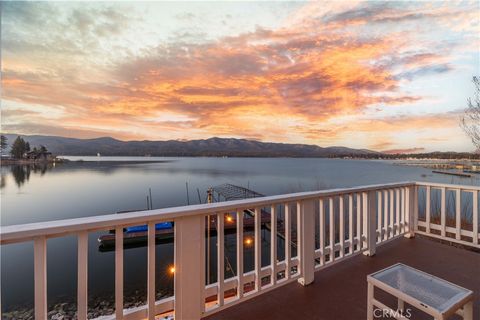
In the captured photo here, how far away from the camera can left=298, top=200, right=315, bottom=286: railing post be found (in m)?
2.17

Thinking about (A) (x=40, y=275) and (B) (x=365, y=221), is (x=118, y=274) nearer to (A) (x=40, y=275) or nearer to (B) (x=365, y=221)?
A: (A) (x=40, y=275)

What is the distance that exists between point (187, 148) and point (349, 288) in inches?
3212

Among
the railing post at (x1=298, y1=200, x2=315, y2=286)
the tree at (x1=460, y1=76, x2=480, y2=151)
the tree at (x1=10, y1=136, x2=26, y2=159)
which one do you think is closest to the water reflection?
the tree at (x1=10, y1=136, x2=26, y2=159)

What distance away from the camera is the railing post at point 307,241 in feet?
7.13

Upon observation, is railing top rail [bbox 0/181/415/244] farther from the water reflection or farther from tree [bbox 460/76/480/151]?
the water reflection

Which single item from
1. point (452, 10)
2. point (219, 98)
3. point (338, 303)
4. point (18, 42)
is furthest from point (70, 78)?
point (452, 10)

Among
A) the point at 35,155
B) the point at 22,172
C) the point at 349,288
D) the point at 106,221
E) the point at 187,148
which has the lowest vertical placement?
the point at 22,172

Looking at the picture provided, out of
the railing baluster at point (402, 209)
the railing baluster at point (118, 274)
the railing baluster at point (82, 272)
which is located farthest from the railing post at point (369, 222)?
the railing baluster at point (82, 272)

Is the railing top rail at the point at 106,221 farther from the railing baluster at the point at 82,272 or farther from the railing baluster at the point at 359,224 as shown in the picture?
the railing baluster at the point at 359,224

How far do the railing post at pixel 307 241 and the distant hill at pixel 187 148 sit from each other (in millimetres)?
36626

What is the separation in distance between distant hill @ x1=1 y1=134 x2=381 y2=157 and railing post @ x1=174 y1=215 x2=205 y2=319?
124 ft

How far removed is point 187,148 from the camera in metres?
80.9

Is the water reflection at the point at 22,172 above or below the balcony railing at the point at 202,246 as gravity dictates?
below

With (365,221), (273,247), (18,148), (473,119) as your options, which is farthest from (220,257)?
(18,148)
